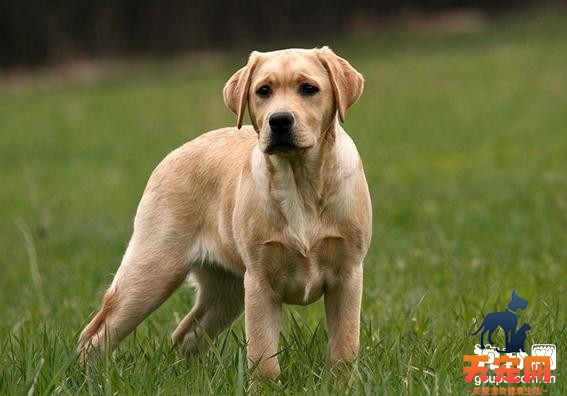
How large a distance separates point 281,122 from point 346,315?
89 cm

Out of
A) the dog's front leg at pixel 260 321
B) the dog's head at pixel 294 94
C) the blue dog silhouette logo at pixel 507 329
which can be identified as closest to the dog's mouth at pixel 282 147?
the dog's head at pixel 294 94

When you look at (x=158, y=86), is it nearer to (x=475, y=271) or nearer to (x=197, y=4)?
(x=197, y=4)

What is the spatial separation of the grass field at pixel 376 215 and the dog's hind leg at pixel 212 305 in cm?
15

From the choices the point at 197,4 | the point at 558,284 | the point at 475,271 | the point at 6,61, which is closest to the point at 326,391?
the point at 558,284

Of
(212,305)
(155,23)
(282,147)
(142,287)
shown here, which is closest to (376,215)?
(212,305)

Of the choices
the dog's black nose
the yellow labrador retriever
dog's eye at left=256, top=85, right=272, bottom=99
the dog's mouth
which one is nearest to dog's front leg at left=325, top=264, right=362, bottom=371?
the yellow labrador retriever

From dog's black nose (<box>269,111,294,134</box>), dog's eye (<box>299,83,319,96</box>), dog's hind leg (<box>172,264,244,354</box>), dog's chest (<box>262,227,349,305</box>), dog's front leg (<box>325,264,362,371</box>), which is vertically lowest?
dog's hind leg (<box>172,264,244,354</box>)

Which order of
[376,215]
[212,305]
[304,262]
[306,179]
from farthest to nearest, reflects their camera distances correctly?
[376,215] → [212,305] → [306,179] → [304,262]

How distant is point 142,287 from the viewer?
5527 mm

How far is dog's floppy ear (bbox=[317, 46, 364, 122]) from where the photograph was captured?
4.96 meters

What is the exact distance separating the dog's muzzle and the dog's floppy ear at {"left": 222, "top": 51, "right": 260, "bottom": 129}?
35 cm

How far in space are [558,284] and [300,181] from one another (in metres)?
2.74

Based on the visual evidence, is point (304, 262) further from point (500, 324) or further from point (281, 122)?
point (500, 324)

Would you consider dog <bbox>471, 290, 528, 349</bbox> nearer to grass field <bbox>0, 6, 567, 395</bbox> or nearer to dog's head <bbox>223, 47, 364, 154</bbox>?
grass field <bbox>0, 6, 567, 395</bbox>
